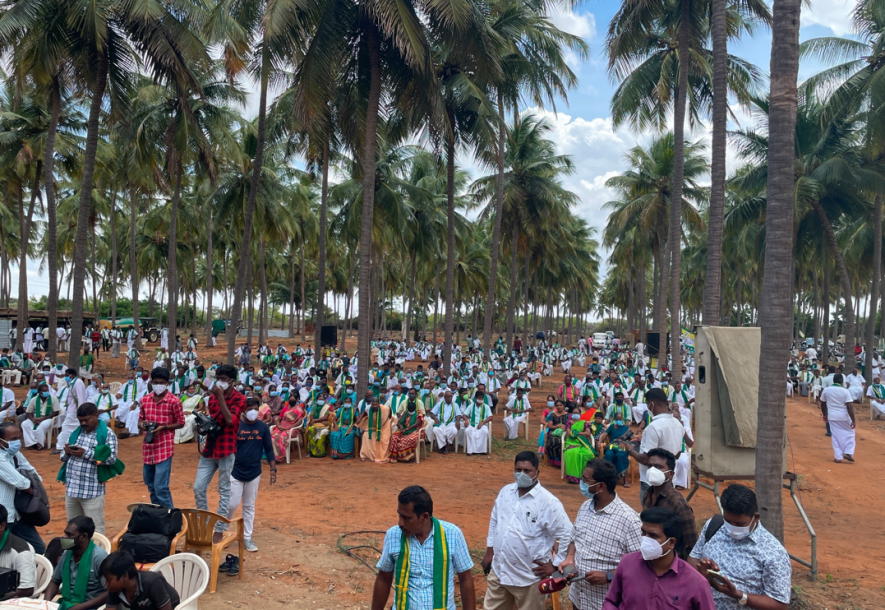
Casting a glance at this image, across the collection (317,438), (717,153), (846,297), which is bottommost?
(317,438)

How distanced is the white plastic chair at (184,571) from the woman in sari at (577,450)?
7.51 metres

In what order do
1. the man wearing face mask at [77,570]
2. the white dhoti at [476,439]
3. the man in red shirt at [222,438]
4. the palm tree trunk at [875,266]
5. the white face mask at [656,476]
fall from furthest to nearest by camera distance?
the palm tree trunk at [875,266] → the white dhoti at [476,439] → the man in red shirt at [222,438] → the white face mask at [656,476] → the man wearing face mask at [77,570]

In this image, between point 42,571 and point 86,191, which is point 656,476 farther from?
point 86,191

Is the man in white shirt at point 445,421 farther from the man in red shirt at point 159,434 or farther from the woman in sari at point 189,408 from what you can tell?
the man in red shirt at point 159,434

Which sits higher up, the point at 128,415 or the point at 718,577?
the point at 718,577

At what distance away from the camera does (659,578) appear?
10.4 feet

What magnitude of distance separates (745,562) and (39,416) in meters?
14.1

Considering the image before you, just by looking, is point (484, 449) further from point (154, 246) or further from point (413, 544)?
point (154, 246)

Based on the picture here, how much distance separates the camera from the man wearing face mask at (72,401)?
10109 millimetres

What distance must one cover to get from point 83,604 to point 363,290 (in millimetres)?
10619

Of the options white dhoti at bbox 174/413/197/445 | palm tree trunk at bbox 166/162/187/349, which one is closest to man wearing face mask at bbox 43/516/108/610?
white dhoti at bbox 174/413/197/445

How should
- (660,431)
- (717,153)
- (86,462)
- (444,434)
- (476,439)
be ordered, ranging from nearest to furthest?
(86,462)
(660,431)
(717,153)
(476,439)
(444,434)

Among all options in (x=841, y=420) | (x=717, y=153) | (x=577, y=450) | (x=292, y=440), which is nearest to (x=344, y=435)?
(x=292, y=440)

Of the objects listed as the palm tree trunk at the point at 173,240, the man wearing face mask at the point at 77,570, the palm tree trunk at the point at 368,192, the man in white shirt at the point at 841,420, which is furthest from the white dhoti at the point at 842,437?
the palm tree trunk at the point at 173,240
